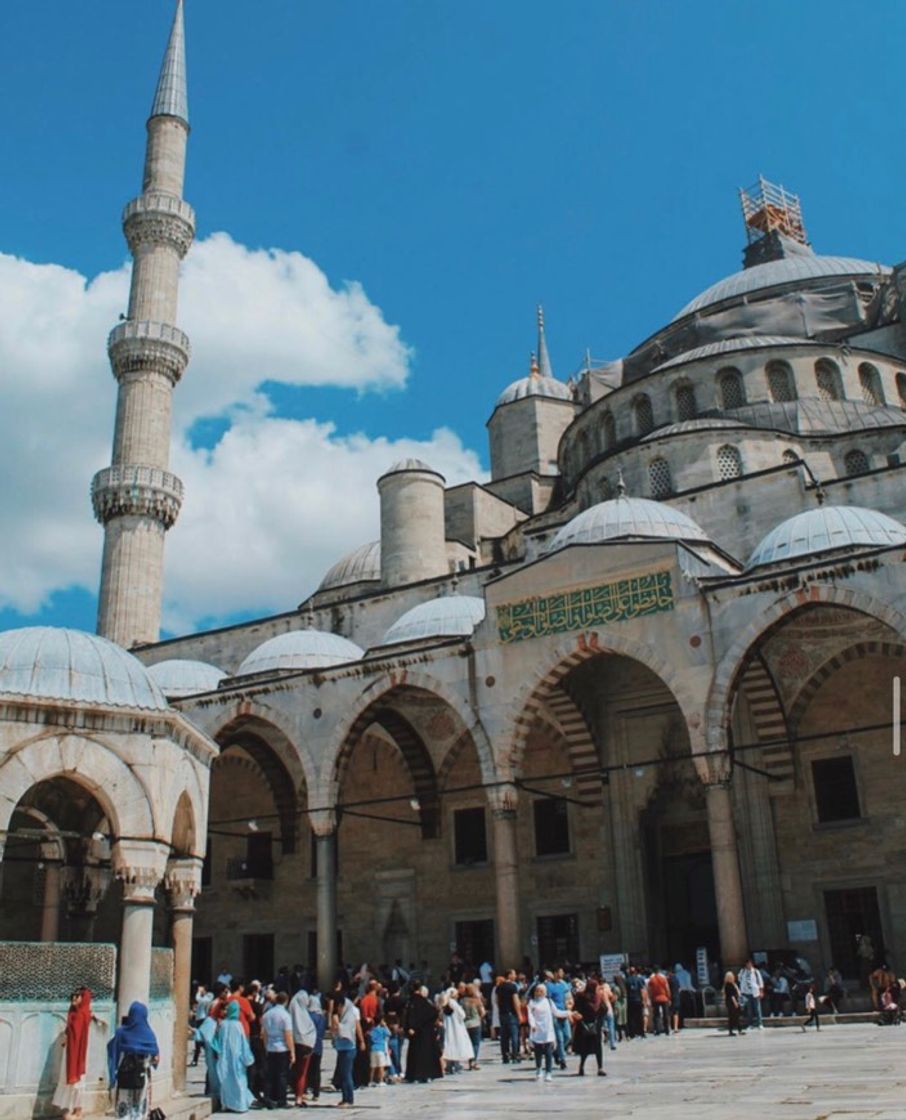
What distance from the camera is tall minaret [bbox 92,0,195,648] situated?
2178cm

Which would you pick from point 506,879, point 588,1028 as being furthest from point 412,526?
point 588,1028

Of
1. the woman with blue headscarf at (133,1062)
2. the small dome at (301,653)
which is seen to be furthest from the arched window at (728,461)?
the woman with blue headscarf at (133,1062)

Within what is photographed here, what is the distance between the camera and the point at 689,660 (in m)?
13.3

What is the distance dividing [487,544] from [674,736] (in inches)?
318

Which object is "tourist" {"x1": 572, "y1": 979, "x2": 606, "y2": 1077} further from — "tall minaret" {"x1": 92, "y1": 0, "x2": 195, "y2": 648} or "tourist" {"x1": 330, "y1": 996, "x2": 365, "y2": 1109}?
"tall minaret" {"x1": 92, "y1": 0, "x2": 195, "y2": 648}

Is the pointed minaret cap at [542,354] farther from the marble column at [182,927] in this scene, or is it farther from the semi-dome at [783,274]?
the marble column at [182,927]

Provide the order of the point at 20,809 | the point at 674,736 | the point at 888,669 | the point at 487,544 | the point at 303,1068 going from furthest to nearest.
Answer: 1. the point at 487,544
2. the point at 674,736
3. the point at 888,669
4. the point at 20,809
5. the point at 303,1068

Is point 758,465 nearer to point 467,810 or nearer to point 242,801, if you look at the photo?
point 467,810

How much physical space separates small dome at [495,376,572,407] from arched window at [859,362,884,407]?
8.15 metres

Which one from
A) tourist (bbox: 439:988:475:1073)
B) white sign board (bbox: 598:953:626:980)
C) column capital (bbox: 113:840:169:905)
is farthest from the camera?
white sign board (bbox: 598:953:626:980)

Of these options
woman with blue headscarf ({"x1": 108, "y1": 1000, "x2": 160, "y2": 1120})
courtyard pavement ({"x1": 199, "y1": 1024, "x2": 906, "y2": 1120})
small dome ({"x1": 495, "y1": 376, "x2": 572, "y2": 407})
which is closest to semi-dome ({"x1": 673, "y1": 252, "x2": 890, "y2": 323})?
small dome ({"x1": 495, "y1": 376, "x2": 572, "y2": 407})

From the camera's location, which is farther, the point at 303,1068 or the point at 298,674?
the point at 298,674

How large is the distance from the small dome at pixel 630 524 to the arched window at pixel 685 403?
16.7ft

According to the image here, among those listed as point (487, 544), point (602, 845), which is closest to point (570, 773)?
point (602, 845)
